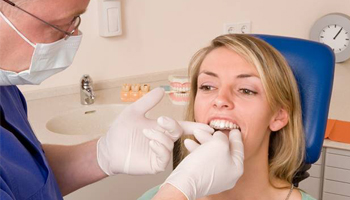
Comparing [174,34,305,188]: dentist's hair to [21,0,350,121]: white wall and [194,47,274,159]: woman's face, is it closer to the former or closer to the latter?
[194,47,274,159]: woman's face

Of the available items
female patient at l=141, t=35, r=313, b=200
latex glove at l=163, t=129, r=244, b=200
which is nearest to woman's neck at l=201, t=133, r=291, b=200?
female patient at l=141, t=35, r=313, b=200

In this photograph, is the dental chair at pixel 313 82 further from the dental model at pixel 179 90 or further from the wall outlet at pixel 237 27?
the wall outlet at pixel 237 27

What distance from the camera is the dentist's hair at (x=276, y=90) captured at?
1565mm

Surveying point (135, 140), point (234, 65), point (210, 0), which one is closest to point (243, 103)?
point (234, 65)

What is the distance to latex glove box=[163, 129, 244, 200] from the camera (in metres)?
1.17

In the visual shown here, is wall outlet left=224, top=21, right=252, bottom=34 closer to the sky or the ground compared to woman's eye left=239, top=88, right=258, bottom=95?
closer to the sky

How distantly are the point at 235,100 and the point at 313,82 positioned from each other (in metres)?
0.32

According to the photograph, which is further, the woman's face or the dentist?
the woman's face

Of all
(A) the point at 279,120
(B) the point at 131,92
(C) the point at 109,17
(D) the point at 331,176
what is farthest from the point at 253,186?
(C) the point at 109,17

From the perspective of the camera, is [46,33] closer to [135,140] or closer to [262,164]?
[135,140]

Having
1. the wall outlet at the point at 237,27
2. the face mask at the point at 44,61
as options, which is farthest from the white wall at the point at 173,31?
the face mask at the point at 44,61

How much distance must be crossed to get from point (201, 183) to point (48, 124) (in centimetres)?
118

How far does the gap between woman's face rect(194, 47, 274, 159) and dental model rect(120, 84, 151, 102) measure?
0.86 meters

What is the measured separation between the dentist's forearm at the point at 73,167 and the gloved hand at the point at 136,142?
0.12ft
